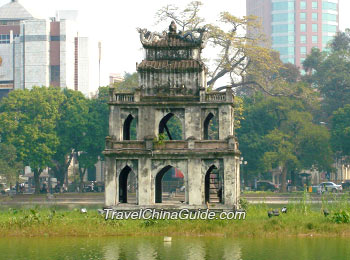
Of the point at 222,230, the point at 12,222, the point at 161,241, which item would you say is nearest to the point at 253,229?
the point at 222,230

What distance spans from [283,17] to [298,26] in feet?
14.7

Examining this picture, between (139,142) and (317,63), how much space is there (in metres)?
82.8

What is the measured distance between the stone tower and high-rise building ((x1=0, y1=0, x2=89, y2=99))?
7416 centimetres

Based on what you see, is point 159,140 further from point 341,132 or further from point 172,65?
point 341,132

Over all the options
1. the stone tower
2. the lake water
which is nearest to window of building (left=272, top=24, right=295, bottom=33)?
the stone tower

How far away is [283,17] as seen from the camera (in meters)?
198

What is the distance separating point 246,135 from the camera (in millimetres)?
104062

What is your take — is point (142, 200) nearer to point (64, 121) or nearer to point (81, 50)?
point (64, 121)

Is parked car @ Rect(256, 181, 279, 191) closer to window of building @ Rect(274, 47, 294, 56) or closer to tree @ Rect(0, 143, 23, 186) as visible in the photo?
tree @ Rect(0, 143, 23, 186)

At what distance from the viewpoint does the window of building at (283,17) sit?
648 ft

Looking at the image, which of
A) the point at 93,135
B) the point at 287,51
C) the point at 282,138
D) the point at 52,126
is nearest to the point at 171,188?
the point at 93,135

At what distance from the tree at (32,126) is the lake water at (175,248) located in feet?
155

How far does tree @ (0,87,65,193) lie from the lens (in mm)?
94312

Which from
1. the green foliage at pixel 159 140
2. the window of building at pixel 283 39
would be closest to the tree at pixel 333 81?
the green foliage at pixel 159 140
